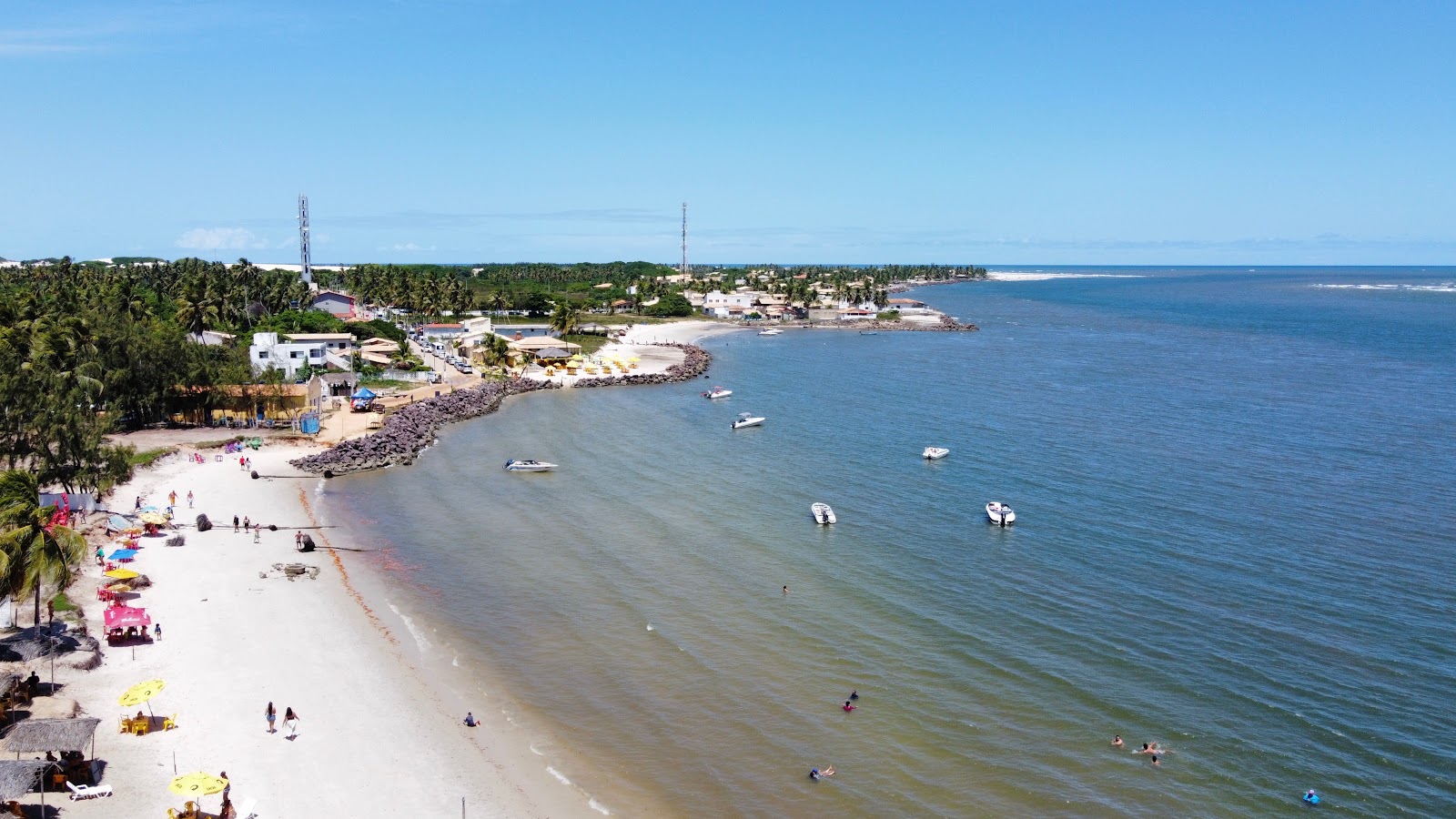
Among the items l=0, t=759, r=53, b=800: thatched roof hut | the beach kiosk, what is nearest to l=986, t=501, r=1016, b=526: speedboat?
l=0, t=759, r=53, b=800: thatched roof hut

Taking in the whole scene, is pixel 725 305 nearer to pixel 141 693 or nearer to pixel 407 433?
pixel 407 433

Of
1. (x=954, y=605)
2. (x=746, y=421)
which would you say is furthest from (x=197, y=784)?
(x=746, y=421)

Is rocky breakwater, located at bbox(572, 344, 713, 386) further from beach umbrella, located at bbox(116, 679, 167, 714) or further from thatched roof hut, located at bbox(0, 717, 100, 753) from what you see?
thatched roof hut, located at bbox(0, 717, 100, 753)

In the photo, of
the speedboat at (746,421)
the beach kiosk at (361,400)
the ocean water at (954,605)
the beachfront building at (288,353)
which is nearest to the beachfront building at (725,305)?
the beachfront building at (288,353)

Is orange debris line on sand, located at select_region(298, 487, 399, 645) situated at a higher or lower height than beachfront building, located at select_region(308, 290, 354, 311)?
lower

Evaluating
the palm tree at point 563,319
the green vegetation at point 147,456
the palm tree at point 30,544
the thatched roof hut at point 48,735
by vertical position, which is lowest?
the thatched roof hut at point 48,735

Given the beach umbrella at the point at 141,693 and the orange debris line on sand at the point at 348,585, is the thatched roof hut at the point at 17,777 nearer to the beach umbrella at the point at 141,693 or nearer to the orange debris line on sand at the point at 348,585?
the beach umbrella at the point at 141,693
